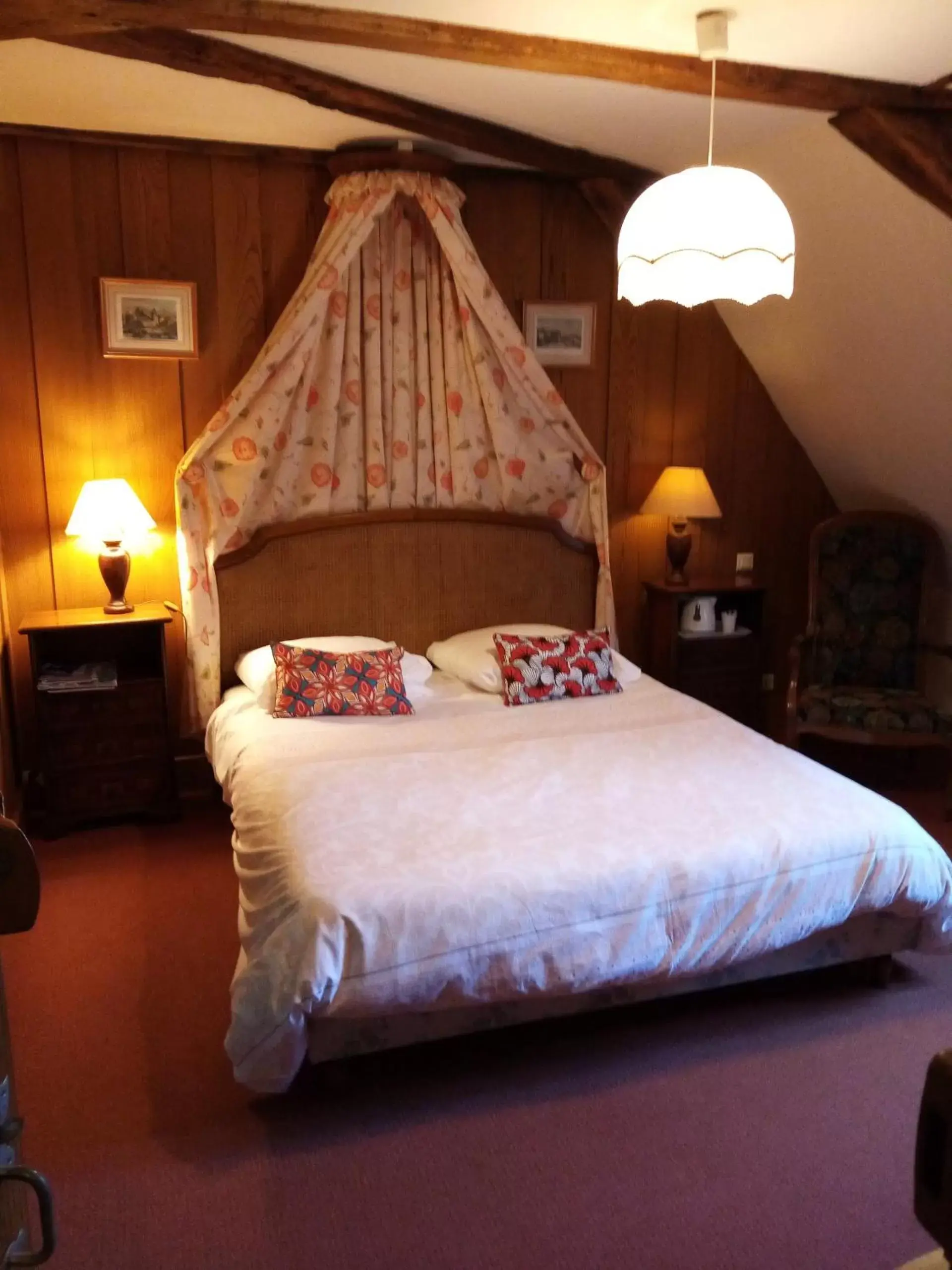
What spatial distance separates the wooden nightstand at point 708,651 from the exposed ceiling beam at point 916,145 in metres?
1.84

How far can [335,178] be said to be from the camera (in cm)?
381

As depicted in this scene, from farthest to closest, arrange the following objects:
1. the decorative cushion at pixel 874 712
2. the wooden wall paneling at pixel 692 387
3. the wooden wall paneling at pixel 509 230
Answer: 1. the wooden wall paneling at pixel 692 387
2. the wooden wall paneling at pixel 509 230
3. the decorative cushion at pixel 874 712

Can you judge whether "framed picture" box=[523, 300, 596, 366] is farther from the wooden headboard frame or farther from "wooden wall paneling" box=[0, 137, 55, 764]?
"wooden wall paneling" box=[0, 137, 55, 764]

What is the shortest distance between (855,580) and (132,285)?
331cm

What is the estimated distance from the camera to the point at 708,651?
4.39m

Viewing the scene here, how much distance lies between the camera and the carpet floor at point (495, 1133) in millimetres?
1892

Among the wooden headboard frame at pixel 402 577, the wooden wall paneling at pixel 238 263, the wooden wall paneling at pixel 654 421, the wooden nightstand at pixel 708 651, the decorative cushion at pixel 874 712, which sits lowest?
the decorative cushion at pixel 874 712

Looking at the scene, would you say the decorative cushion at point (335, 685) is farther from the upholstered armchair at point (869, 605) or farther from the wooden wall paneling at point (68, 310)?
the upholstered armchair at point (869, 605)

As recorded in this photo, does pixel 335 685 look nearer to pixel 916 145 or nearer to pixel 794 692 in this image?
pixel 794 692

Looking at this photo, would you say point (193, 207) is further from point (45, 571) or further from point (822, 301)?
point (822, 301)

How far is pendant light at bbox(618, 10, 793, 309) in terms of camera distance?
88.2 inches

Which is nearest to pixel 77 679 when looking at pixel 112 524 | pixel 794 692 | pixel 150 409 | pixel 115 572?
pixel 115 572

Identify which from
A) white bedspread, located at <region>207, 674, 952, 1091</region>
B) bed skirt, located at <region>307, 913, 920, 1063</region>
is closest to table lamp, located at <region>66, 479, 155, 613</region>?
white bedspread, located at <region>207, 674, 952, 1091</region>

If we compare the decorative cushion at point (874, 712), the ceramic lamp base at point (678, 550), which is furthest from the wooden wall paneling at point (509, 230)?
the decorative cushion at point (874, 712)
